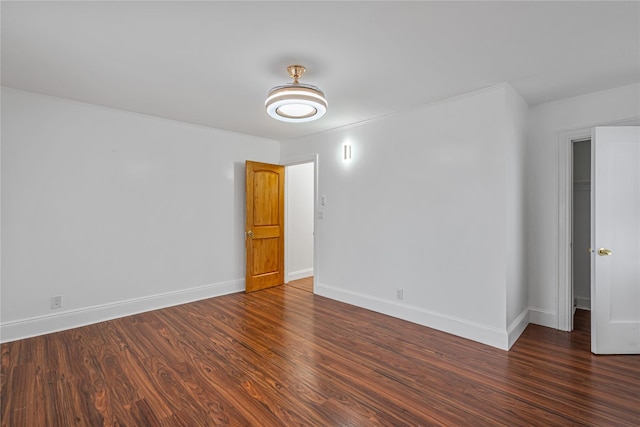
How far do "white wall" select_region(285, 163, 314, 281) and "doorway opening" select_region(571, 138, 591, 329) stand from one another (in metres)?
4.02

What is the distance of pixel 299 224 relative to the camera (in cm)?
583

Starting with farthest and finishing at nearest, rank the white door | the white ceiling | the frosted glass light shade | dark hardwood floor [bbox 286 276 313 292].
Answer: dark hardwood floor [bbox 286 276 313 292] < the white door < the frosted glass light shade < the white ceiling

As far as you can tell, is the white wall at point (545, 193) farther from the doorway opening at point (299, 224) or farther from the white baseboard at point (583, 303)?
the doorway opening at point (299, 224)

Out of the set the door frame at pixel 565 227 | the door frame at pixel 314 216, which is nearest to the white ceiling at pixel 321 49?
the door frame at pixel 565 227

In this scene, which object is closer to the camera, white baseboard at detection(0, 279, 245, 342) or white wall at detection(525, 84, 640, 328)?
white baseboard at detection(0, 279, 245, 342)

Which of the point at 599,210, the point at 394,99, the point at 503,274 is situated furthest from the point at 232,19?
the point at 599,210

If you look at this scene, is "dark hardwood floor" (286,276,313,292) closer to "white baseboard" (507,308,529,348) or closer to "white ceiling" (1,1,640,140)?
"white baseboard" (507,308,529,348)

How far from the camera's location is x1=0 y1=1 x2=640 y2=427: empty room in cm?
204

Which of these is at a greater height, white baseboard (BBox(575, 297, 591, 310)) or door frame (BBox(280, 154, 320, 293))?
door frame (BBox(280, 154, 320, 293))

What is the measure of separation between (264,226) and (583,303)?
465cm

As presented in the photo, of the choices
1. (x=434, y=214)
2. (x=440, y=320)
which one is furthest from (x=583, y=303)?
(x=434, y=214)

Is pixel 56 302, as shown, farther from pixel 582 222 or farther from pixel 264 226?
pixel 582 222

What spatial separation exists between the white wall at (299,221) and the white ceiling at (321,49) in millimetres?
2381

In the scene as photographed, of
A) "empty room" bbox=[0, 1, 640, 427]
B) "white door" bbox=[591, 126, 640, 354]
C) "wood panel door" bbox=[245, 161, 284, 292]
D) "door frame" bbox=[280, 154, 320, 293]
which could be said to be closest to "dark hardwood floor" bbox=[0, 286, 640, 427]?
"empty room" bbox=[0, 1, 640, 427]
